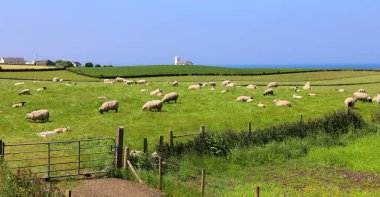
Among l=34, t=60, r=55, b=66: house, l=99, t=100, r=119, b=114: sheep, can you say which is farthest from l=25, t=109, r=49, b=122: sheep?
l=34, t=60, r=55, b=66: house

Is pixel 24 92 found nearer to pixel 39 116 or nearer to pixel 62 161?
pixel 39 116

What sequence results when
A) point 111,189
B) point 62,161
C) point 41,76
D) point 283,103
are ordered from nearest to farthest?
point 111,189
point 62,161
point 283,103
point 41,76

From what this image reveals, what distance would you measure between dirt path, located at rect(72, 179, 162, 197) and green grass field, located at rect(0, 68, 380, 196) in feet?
7.48

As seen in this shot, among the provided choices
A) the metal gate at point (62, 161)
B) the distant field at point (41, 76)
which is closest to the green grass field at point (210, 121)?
the metal gate at point (62, 161)

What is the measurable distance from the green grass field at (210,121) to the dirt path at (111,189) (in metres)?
2.28

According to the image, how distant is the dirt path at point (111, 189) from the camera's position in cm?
2127

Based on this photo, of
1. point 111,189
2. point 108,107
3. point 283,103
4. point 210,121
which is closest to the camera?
point 111,189

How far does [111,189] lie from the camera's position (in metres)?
22.0

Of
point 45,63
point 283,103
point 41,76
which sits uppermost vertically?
point 45,63

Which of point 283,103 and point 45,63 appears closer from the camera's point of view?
point 283,103

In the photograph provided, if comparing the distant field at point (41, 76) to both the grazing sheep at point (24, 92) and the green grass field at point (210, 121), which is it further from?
the grazing sheep at point (24, 92)

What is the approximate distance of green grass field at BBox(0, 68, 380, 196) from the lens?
27844 millimetres

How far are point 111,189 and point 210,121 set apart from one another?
18.9m

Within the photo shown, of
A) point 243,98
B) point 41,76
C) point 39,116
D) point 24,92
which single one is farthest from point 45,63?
point 39,116
